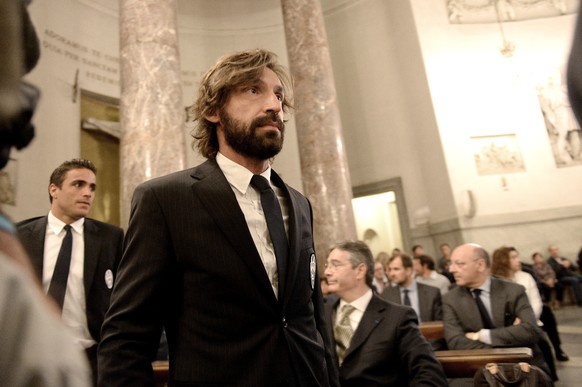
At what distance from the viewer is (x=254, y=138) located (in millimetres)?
1588

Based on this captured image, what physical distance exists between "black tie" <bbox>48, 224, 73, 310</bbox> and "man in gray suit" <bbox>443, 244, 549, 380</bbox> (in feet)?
9.08

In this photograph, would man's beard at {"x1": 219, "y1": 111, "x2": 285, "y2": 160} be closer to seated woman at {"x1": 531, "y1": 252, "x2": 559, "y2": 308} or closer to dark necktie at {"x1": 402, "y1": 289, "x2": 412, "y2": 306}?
dark necktie at {"x1": 402, "y1": 289, "x2": 412, "y2": 306}

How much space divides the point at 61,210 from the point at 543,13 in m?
11.7

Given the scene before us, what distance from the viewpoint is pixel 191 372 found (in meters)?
1.30

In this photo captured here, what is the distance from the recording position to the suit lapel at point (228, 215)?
1.39 meters

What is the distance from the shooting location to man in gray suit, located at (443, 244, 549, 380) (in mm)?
3355

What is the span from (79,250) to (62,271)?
0.57 feet

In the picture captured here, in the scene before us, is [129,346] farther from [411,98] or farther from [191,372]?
[411,98]

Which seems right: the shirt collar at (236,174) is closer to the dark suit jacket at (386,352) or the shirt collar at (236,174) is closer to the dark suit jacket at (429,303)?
the dark suit jacket at (386,352)

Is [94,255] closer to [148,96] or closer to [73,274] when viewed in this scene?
[73,274]

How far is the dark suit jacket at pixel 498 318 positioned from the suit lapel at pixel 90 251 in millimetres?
2636

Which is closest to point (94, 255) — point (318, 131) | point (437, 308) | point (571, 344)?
point (437, 308)

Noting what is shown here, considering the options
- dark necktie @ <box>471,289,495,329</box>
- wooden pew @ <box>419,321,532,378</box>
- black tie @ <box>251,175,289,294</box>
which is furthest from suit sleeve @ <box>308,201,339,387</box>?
dark necktie @ <box>471,289,495,329</box>

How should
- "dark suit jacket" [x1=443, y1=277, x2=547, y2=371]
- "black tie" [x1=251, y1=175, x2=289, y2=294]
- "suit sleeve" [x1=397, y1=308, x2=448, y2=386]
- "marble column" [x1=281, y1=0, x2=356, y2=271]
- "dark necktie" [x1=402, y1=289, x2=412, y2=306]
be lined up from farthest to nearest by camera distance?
"marble column" [x1=281, y1=0, x2=356, y2=271] < "dark necktie" [x1=402, y1=289, x2=412, y2=306] < "dark suit jacket" [x1=443, y1=277, x2=547, y2=371] < "suit sleeve" [x1=397, y1=308, x2=448, y2=386] < "black tie" [x1=251, y1=175, x2=289, y2=294]
